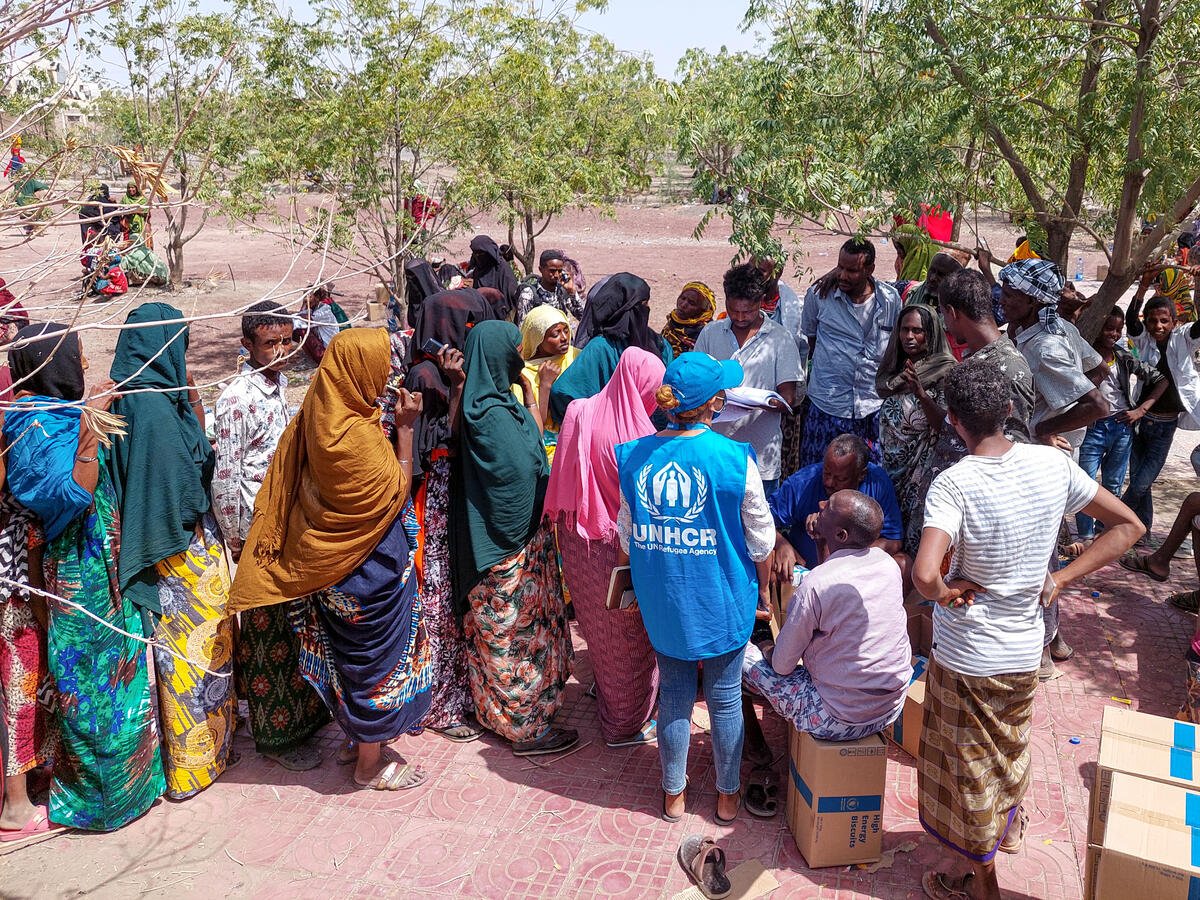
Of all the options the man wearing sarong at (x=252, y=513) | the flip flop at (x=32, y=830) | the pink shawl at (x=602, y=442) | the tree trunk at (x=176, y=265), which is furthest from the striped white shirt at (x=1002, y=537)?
the tree trunk at (x=176, y=265)

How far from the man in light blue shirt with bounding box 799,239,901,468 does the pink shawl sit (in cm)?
157

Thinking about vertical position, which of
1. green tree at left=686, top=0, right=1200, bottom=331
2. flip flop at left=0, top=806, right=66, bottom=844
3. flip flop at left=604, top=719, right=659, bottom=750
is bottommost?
flip flop at left=0, top=806, right=66, bottom=844

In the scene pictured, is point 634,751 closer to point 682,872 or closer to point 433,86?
point 682,872

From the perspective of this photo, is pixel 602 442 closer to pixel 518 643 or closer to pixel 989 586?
pixel 518 643

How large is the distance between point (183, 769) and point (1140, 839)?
3.64 m

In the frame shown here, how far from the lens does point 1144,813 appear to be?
2932 millimetres

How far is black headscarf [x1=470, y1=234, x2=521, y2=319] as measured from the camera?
8508 mm

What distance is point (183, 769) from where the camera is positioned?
4230mm

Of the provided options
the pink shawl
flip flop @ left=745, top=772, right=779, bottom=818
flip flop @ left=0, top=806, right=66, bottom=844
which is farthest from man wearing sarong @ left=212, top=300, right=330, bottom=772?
flip flop @ left=745, top=772, right=779, bottom=818

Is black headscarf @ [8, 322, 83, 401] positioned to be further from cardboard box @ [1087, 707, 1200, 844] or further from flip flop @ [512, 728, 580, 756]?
cardboard box @ [1087, 707, 1200, 844]

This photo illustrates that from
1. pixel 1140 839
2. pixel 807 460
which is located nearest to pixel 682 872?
pixel 1140 839

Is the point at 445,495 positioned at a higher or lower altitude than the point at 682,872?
higher

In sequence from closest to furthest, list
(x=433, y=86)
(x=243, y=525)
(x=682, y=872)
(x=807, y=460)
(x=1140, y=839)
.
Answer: (x=1140, y=839)
(x=682, y=872)
(x=243, y=525)
(x=807, y=460)
(x=433, y=86)

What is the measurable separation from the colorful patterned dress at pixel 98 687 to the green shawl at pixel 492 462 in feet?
4.53
